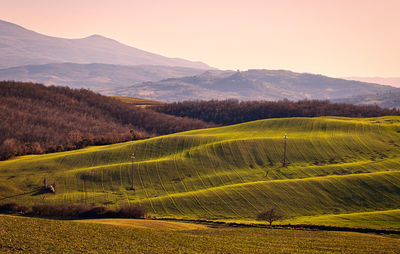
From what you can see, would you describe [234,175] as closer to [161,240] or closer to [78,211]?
[78,211]

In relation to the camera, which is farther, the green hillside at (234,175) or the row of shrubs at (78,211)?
the green hillside at (234,175)

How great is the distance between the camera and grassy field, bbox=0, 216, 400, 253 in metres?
39.0

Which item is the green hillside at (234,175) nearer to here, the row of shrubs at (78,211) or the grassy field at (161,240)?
the row of shrubs at (78,211)

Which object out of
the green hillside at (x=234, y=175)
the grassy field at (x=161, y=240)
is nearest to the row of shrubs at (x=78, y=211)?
the green hillside at (x=234, y=175)

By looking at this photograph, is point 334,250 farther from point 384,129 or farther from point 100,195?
point 384,129

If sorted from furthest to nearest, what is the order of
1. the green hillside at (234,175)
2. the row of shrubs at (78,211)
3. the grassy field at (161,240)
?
the green hillside at (234,175)
the row of shrubs at (78,211)
the grassy field at (161,240)

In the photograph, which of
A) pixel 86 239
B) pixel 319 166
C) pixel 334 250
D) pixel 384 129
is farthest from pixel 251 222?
pixel 384 129

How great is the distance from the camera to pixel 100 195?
75938 mm

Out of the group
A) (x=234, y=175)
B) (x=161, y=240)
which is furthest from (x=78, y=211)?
(x=234, y=175)

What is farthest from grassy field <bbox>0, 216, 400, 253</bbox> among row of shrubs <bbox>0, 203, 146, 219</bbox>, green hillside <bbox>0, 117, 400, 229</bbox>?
row of shrubs <bbox>0, 203, 146, 219</bbox>

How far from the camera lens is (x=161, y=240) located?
143 feet

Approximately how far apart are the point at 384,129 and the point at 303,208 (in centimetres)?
7366

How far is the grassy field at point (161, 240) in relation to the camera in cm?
3900

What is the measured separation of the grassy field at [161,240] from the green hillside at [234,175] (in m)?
13.0
